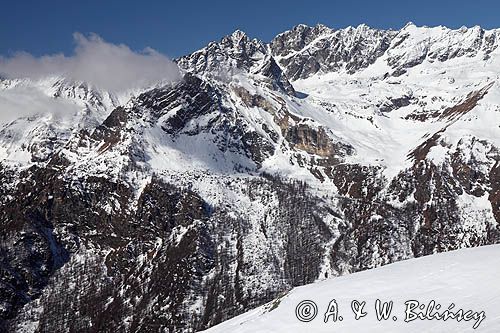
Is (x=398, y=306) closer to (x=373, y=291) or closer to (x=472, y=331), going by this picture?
(x=373, y=291)

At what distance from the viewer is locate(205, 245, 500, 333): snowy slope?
A: 19.8 meters

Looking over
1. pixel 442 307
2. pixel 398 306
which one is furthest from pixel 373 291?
pixel 442 307

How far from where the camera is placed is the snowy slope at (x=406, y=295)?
19797mm

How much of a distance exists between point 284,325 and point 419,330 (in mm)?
6024

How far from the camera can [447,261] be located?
87.2ft

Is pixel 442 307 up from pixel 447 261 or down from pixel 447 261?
down
